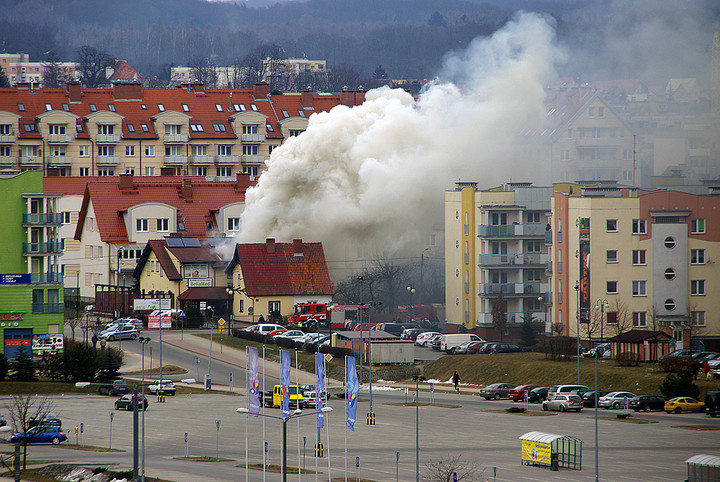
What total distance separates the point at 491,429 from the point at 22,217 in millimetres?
37792

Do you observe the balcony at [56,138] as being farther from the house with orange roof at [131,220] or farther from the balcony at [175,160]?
the house with orange roof at [131,220]

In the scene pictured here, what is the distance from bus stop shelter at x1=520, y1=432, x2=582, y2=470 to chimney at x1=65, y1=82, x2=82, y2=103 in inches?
4241

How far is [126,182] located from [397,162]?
80.9ft

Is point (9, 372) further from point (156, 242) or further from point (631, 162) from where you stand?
point (631, 162)

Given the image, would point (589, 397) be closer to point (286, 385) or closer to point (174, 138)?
point (286, 385)

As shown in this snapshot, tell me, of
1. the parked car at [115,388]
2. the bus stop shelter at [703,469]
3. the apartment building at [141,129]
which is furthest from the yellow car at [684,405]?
the apartment building at [141,129]

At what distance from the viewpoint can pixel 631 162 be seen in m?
94.2

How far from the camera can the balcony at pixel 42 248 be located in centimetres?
8394

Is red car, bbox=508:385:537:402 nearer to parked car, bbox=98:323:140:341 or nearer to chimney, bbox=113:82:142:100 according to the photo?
parked car, bbox=98:323:140:341

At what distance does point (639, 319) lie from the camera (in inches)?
3428

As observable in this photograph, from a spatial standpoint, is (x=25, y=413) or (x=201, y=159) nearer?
(x=25, y=413)

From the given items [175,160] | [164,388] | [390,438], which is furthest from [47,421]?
[175,160]

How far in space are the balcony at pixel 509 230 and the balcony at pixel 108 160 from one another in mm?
60849

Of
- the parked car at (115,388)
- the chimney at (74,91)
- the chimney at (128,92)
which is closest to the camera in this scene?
the parked car at (115,388)
